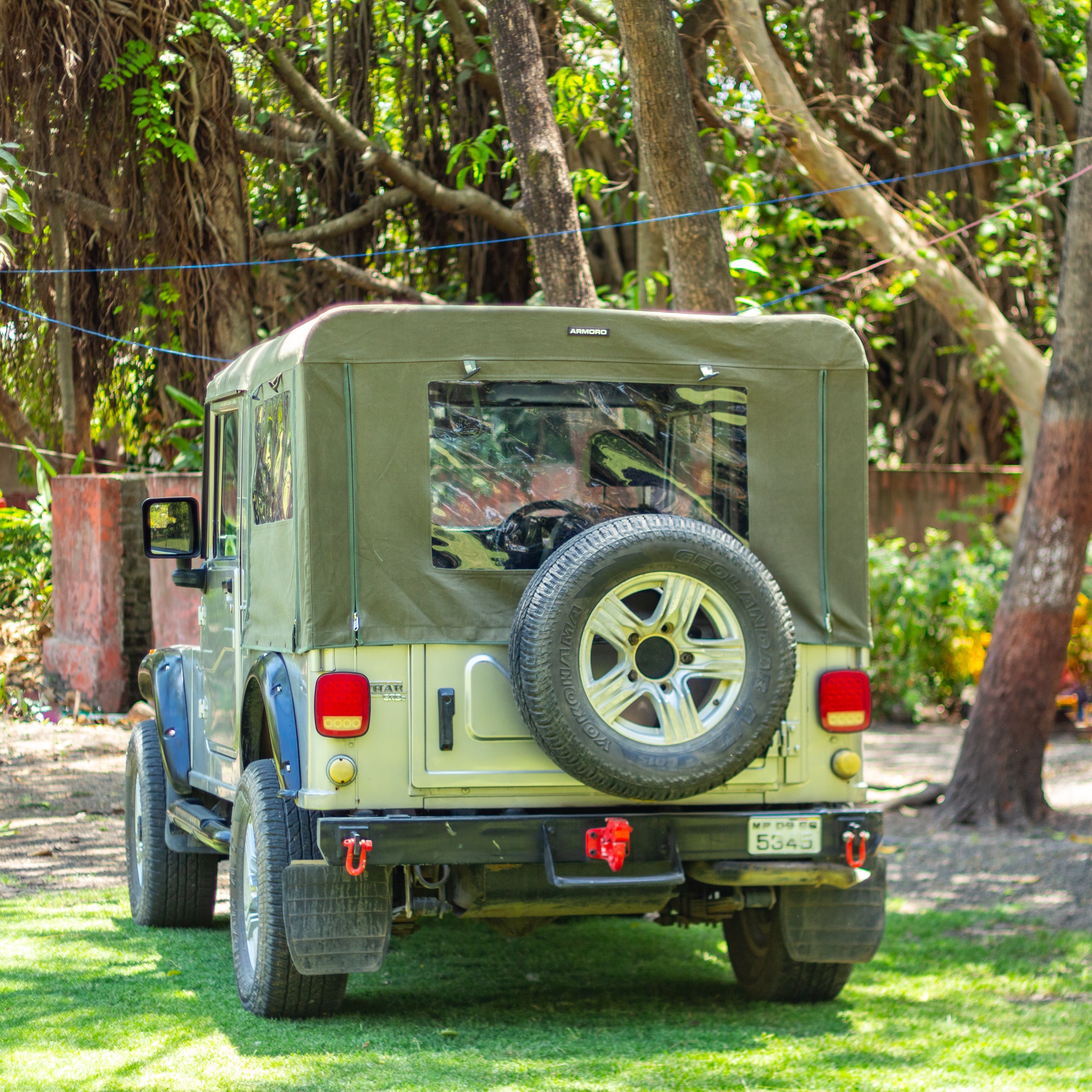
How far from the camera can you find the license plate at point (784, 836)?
15.5 feet

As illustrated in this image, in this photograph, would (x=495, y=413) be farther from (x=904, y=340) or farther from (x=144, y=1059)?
(x=904, y=340)

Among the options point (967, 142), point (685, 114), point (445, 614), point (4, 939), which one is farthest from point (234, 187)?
point (445, 614)

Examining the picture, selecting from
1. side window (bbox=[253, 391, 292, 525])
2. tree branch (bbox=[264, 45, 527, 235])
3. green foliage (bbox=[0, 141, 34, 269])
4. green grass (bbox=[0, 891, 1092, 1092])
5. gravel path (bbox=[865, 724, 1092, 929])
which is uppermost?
tree branch (bbox=[264, 45, 527, 235])

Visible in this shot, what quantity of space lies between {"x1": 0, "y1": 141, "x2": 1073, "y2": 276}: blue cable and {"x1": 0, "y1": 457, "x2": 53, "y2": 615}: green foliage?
2.34 metres

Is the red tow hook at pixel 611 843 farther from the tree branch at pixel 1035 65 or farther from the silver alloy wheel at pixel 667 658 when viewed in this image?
the tree branch at pixel 1035 65

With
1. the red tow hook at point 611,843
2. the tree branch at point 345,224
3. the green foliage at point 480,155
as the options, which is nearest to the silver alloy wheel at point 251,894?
the red tow hook at point 611,843

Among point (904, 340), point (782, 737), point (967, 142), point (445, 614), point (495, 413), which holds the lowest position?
point (782, 737)

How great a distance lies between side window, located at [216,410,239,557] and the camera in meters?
5.64

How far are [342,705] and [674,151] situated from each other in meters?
4.57

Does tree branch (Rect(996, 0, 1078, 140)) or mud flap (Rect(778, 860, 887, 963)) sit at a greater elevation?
tree branch (Rect(996, 0, 1078, 140))

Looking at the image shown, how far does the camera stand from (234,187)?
12492 mm

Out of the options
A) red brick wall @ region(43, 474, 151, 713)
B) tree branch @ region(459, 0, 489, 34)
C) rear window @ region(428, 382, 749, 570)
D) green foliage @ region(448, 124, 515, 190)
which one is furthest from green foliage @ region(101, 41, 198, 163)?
rear window @ region(428, 382, 749, 570)

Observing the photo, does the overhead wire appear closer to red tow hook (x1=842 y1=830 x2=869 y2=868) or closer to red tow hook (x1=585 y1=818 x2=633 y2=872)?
red tow hook (x1=842 y1=830 x2=869 y2=868)

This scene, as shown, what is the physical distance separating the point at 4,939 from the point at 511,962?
2.04 meters
